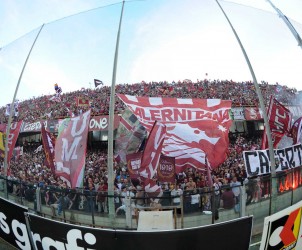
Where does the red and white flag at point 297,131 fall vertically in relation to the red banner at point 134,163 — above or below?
above

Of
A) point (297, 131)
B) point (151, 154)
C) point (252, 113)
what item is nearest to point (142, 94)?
point (252, 113)

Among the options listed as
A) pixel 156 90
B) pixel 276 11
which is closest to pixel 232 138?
pixel 156 90

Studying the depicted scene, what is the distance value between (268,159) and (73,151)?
547 cm

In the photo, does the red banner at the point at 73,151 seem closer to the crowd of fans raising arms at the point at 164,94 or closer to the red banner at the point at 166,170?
the red banner at the point at 166,170

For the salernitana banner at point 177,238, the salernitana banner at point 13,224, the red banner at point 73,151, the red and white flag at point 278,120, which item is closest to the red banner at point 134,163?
the red banner at point 73,151

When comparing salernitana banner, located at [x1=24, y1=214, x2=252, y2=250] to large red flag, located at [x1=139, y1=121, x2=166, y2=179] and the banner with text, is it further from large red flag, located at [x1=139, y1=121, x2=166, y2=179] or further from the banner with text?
large red flag, located at [x1=139, y1=121, x2=166, y2=179]

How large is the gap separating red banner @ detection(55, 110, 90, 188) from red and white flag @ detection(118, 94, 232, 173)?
194 centimetres

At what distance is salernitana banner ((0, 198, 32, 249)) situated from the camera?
262 inches

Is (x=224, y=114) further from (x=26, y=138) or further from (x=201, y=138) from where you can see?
(x=26, y=138)

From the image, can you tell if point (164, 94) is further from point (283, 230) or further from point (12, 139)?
point (283, 230)

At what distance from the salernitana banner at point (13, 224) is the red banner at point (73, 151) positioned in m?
1.35

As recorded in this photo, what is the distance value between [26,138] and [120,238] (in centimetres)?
2980

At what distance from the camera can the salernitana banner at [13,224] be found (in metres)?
6.66

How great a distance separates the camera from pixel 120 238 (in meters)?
5.64
